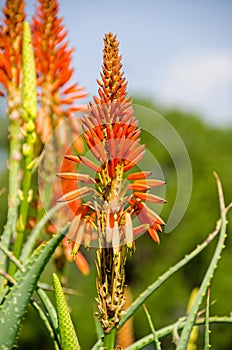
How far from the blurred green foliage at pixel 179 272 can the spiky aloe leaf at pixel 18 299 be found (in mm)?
9014

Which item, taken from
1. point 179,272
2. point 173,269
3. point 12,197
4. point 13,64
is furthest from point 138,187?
point 179,272

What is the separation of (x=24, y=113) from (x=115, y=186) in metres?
0.42

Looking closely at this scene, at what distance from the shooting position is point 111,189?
837 millimetres

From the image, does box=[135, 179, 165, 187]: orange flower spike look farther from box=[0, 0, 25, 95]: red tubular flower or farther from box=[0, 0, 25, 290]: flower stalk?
box=[0, 0, 25, 95]: red tubular flower

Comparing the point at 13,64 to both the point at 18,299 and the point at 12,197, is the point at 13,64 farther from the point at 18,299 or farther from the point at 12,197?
the point at 18,299

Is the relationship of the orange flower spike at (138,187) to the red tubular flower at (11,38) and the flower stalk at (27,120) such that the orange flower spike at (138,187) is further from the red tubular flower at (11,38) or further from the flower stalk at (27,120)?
the red tubular flower at (11,38)

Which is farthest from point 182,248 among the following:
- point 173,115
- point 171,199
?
point 173,115

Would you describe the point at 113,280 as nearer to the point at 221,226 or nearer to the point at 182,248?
the point at 221,226

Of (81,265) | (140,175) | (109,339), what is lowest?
(109,339)

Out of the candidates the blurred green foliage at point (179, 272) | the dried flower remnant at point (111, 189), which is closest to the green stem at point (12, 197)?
the dried flower remnant at point (111, 189)

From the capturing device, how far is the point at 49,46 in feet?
4.40

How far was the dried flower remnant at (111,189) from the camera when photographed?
82cm

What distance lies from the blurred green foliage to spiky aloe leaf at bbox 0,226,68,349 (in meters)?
9.01

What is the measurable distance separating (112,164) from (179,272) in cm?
1311
